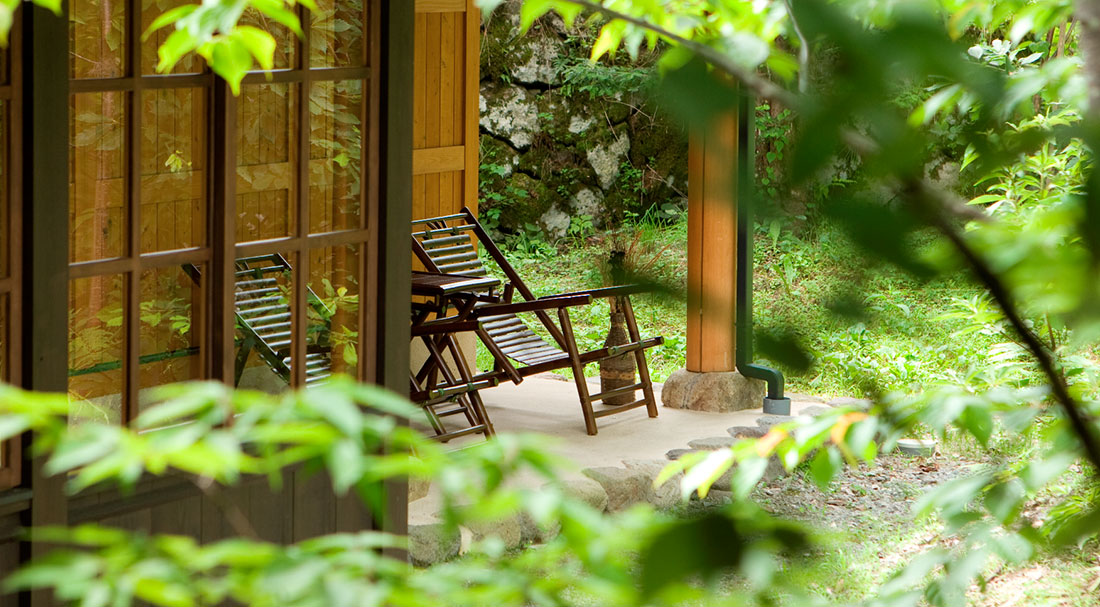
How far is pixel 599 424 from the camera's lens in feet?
18.4

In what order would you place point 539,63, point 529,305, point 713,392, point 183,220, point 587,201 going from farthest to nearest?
point 587,201, point 539,63, point 713,392, point 529,305, point 183,220

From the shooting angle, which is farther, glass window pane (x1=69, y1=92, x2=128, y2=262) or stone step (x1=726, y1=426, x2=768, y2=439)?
stone step (x1=726, y1=426, x2=768, y2=439)

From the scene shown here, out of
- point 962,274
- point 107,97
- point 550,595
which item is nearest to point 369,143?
point 107,97

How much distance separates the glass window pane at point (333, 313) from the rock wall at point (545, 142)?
6.90m

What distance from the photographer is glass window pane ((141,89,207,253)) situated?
295 cm

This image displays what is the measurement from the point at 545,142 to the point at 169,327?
7.71 metres

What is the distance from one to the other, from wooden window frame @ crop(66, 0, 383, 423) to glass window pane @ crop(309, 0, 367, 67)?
0.02 meters

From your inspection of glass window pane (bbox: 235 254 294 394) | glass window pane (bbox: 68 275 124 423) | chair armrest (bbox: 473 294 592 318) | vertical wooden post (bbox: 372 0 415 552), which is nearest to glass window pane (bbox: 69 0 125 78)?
glass window pane (bbox: 68 275 124 423)

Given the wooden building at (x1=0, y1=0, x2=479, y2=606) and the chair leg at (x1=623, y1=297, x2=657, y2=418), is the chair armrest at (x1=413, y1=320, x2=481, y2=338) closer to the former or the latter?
the chair leg at (x1=623, y1=297, x2=657, y2=418)

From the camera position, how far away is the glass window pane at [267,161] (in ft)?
10.3

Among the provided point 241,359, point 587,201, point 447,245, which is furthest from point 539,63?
point 241,359

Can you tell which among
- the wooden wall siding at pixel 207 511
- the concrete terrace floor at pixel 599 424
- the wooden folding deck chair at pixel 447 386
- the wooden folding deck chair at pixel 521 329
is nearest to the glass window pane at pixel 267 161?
the wooden wall siding at pixel 207 511

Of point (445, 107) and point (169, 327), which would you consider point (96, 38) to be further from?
point (445, 107)

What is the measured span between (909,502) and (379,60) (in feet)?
9.84
